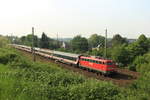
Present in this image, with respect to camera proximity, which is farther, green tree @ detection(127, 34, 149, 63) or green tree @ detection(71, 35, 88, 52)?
green tree @ detection(71, 35, 88, 52)

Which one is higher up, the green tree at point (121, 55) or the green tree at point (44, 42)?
the green tree at point (44, 42)

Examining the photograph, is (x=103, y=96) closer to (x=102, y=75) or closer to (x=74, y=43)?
(x=102, y=75)

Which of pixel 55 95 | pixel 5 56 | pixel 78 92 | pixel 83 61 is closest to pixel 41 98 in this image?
pixel 55 95

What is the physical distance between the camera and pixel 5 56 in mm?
24562

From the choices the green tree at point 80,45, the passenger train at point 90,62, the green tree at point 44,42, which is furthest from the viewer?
the green tree at point 44,42

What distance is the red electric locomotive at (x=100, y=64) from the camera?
76.3ft

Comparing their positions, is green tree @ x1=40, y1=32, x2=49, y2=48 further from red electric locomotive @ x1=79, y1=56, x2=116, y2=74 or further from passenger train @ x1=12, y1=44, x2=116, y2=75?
red electric locomotive @ x1=79, y1=56, x2=116, y2=74

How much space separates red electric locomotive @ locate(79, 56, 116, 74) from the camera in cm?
2325

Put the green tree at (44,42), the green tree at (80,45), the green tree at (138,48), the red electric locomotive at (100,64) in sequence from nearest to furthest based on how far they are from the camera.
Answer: the red electric locomotive at (100,64) → the green tree at (138,48) → the green tree at (80,45) → the green tree at (44,42)

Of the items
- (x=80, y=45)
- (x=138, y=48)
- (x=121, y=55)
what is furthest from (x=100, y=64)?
(x=80, y=45)

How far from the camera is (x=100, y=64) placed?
79.1 ft

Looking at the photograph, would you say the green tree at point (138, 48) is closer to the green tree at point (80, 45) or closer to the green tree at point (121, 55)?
the green tree at point (121, 55)

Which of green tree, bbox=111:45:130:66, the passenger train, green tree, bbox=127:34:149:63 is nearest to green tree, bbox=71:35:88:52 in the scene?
the passenger train

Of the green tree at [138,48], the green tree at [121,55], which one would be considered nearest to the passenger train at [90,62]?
the green tree at [121,55]
